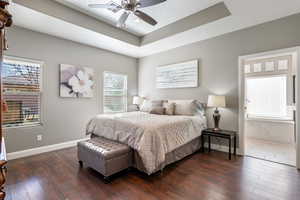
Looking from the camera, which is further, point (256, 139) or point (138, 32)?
point (256, 139)

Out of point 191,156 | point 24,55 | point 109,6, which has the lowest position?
point 191,156

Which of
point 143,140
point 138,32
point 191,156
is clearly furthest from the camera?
point 138,32

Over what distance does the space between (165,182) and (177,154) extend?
0.75 metres

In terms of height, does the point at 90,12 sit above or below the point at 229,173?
above

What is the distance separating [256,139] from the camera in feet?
14.7

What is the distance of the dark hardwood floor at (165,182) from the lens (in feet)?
6.24

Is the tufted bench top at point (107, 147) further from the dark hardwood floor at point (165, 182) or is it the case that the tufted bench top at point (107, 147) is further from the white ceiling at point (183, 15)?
the white ceiling at point (183, 15)

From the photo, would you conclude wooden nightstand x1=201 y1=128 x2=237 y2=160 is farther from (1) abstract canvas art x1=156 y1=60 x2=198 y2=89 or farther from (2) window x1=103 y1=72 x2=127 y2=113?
(2) window x1=103 y1=72 x2=127 y2=113

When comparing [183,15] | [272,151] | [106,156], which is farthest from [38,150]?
[272,151]

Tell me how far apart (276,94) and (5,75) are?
274 inches

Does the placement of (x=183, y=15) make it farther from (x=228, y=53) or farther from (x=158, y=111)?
(x=158, y=111)

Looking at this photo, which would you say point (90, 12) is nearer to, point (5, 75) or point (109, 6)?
point (109, 6)

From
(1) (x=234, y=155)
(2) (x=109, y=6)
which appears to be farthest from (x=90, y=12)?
(1) (x=234, y=155)

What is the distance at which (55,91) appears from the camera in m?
3.63
